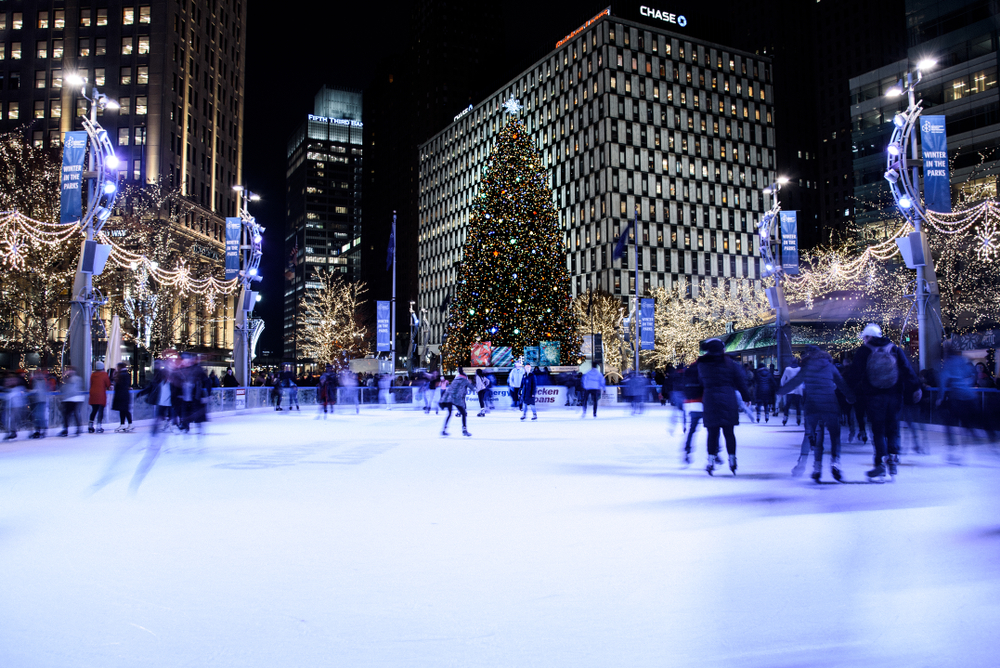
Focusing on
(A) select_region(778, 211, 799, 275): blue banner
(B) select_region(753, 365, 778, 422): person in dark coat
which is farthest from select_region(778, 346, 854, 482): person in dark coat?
(A) select_region(778, 211, 799, 275): blue banner

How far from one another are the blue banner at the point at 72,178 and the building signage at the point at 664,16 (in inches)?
3325

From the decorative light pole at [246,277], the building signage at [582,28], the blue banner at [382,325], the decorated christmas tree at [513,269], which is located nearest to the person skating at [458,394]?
the decorative light pole at [246,277]

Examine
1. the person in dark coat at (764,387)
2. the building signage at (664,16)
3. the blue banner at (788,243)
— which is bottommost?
the person in dark coat at (764,387)

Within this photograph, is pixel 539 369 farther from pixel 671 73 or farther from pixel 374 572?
pixel 671 73

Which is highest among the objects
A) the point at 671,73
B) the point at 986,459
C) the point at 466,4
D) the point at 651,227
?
the point at 466,4

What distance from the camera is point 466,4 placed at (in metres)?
139

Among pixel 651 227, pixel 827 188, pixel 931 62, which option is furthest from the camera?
pixel 827 188

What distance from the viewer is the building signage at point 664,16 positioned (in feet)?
290

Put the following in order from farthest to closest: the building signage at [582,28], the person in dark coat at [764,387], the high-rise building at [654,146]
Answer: the building signage at [582,28], the high-rise building at [654,146], the person in dark coat at [764,387]

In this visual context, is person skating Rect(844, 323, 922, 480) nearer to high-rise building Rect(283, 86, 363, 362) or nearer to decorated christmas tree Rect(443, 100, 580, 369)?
decorated christmas tree Rect(443, 100, 580, 369)

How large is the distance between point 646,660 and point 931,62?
60.5 feet

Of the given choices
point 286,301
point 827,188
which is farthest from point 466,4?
point 286,301

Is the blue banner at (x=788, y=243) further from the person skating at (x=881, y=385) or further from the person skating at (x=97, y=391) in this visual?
the person skating at (x=97, y=391)

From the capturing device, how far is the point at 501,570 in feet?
15.2
